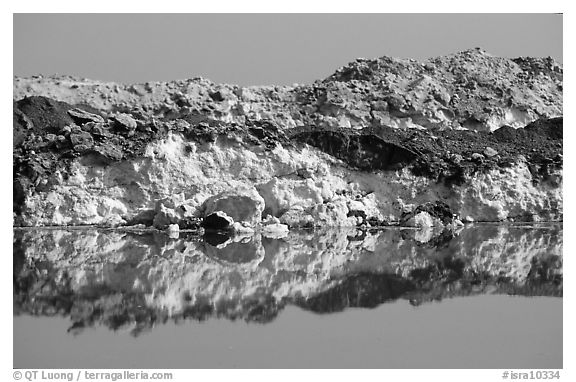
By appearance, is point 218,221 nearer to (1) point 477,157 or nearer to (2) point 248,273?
(2) point 248,273

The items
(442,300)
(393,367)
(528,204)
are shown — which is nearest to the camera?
(393,367)

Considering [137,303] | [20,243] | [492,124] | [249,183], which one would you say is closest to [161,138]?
[249,183]

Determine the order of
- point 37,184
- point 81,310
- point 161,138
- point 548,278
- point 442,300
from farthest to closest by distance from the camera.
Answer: point 161,138 < point 37,184 < point 548,278 < point 442,300 < point 81,310

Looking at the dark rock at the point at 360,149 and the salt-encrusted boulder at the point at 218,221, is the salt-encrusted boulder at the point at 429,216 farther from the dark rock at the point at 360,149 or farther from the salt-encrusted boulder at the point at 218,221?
the salt-encrusted boulder at the point at 218,221

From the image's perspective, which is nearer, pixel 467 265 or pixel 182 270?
pixel 182 270

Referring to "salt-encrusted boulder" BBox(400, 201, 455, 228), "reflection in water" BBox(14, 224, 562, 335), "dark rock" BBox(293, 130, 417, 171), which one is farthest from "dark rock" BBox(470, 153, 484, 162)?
"reflection in water" BBox(14, 224, 562, 335)

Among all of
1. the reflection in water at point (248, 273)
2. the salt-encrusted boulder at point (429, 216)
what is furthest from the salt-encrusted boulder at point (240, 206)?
the salt-encrusted boulder at point (429, 216)

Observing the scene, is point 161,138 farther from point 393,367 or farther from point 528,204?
point 393,367
